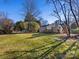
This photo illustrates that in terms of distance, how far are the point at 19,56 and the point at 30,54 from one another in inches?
28.6

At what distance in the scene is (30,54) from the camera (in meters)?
9.08

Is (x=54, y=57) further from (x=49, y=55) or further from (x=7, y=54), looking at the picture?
(x=7, y=54)

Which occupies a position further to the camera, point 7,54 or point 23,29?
point 23,29

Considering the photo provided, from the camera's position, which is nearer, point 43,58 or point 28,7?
point 43,58

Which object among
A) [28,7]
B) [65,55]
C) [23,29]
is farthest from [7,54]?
[28,7]

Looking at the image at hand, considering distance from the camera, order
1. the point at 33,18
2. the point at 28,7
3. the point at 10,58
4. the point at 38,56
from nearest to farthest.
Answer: the point at 10,58 < the point at 38,56 < the point at 28,7 < the point at 33,18

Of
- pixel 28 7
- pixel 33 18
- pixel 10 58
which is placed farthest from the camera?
pixel 33 18

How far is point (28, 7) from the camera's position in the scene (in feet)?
108

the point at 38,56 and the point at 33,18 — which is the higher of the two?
the point at 33,18

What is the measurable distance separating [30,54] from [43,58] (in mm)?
962

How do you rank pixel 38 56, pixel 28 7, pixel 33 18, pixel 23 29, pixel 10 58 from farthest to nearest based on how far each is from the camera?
pixel 33 18, pixel 28 7, pixel 23 29, pixel 38 56, pixel 10 58

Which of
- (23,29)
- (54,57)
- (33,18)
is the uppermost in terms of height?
(33,18)

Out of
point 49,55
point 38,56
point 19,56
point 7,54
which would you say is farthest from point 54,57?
point 7,54

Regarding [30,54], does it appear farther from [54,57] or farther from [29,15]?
[29,15]
